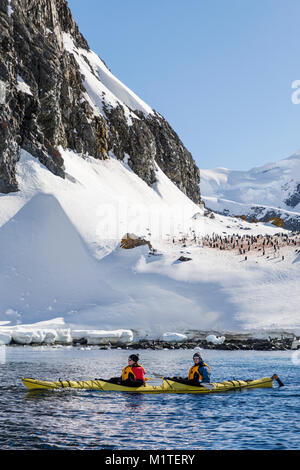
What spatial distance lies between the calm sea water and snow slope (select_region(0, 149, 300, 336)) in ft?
76.0

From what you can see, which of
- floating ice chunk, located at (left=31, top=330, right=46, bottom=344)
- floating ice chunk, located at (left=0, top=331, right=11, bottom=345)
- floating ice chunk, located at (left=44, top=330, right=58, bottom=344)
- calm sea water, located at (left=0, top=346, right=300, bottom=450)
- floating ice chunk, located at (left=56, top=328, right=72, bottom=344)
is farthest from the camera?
floating ice chunk, located at (left=56, top=328, right=72, bottom=344)

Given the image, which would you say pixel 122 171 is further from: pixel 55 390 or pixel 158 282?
pixel 55 390

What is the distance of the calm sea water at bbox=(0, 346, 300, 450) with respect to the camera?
46.9 feet

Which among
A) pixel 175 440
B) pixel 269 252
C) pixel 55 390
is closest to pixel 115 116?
pixel 269 252

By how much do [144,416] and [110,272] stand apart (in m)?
44.8

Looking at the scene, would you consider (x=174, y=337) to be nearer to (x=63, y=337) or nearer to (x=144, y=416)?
(x=63, y=337)

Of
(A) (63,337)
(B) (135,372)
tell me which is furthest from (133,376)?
(A) (63,337)

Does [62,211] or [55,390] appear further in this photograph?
[62,211]

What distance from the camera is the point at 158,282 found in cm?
6116

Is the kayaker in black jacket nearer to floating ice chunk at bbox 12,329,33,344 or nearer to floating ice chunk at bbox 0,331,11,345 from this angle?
floating ice chunk at bbox 12,329,33,344

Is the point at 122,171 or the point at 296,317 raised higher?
the point at 122,171

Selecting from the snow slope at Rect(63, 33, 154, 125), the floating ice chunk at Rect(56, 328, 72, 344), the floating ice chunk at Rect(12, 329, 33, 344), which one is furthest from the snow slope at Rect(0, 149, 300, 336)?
the snow slope at Rect(63, 33, 154, 125)

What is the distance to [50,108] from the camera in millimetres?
77875

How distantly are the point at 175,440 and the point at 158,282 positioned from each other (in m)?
46.7
